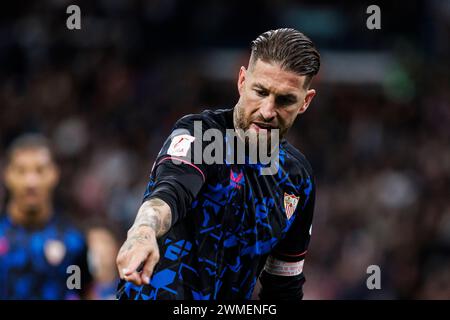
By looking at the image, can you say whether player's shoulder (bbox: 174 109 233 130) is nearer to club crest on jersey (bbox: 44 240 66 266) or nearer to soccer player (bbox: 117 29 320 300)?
soccer player (bbox: 117 29 320 300)

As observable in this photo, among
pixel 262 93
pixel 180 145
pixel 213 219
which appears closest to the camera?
pixel 180 145

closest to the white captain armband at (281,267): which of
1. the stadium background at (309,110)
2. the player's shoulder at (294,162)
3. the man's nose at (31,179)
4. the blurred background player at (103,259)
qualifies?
the player's shoulder at (294,162)

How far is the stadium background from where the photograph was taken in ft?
40.3

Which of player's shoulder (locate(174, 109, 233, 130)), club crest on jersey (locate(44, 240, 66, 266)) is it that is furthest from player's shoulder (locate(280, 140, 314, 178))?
club crest on jersey (locate(44, 240, 66, 266))

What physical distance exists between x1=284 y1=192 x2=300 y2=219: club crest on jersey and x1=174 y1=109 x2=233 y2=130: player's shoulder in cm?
49

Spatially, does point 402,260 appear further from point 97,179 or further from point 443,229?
point 97,179

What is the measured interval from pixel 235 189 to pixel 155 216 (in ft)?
2.43

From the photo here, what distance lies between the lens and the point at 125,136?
47.1ft

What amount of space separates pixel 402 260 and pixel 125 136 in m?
4.95

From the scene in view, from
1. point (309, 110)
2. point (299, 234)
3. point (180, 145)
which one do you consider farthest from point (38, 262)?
point (309, 110)

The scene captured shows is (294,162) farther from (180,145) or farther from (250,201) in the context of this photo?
(180,145)

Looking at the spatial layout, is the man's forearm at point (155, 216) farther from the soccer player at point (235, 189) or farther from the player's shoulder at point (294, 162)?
the player's shoulder at point (294, 162)

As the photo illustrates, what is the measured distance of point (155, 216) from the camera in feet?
11.3

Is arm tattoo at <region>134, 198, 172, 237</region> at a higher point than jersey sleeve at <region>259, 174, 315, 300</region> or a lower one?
higher
